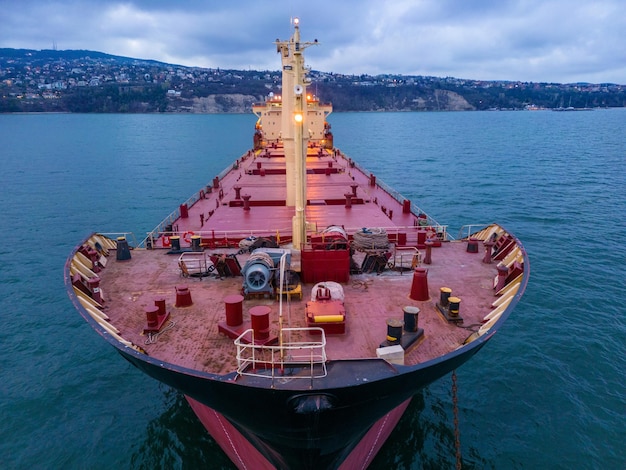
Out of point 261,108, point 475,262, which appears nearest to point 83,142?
point 261,108

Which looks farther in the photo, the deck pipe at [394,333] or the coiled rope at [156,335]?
the coiled rope at [156,335]

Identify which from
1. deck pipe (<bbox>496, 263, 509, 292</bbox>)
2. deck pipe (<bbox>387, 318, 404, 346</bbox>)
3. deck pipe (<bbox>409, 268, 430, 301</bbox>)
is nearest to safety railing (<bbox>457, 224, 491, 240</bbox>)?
deck pipe (<bbox>496, 263, 509, 292</bbox>)

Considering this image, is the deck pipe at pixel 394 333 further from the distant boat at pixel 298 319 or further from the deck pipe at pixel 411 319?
the deck pipe at pixel 411 319

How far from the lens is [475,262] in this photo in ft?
52.5

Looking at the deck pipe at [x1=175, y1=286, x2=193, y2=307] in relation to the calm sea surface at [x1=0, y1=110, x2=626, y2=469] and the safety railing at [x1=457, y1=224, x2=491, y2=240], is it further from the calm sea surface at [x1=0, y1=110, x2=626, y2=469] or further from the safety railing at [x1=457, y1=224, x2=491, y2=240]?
the safety railing at [x1=457, y1=224, x2=491, y2=240]

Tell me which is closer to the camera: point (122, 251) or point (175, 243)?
point (122, 251)

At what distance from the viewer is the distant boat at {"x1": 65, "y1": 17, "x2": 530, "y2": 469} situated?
8805 mm

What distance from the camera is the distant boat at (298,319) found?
8.80 meters

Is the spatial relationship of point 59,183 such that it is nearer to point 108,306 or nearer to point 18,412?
point 18,412

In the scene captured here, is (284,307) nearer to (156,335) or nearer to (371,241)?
(156,335)

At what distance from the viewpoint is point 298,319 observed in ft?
37.6

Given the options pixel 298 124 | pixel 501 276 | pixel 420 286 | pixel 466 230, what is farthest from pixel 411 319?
pixel 466 230

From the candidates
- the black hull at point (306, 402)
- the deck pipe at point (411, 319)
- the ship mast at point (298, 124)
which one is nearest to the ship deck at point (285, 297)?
the deck pipe at point (411, 319)

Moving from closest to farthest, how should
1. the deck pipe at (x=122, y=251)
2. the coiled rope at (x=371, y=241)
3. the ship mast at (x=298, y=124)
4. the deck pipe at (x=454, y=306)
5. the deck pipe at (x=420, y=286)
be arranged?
1. the deck pipe at (x=454, y=306)
2. the deck pipe at (x=420, y=286)
3. the ship mast at (x=298, y=124)
4. the coiled rope at (x=371, y=241)
5. the deck pipe at (x=122, y=251)
